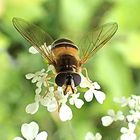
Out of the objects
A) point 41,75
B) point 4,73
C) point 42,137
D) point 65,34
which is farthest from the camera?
point 65,34

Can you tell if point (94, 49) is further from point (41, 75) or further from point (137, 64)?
point (137, 64)

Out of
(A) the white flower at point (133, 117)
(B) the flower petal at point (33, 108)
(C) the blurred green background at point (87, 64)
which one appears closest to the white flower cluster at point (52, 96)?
(B) the flower petal at point (33, 108)

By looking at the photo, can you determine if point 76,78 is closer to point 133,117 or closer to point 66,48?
point 66,48

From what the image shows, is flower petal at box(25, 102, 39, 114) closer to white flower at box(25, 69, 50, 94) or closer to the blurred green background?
white flower at box(25, 69, 50, 94)

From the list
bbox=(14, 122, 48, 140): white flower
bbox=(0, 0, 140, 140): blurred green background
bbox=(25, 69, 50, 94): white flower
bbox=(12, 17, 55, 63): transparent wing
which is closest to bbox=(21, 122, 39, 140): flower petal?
bbox=(14, 122, 48, 140): white flower

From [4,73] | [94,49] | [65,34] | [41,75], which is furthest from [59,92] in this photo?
[65,34]

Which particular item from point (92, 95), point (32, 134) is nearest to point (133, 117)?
point (92, 95)

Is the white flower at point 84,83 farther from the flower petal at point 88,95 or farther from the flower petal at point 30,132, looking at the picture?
the flower petal at point 30,132
